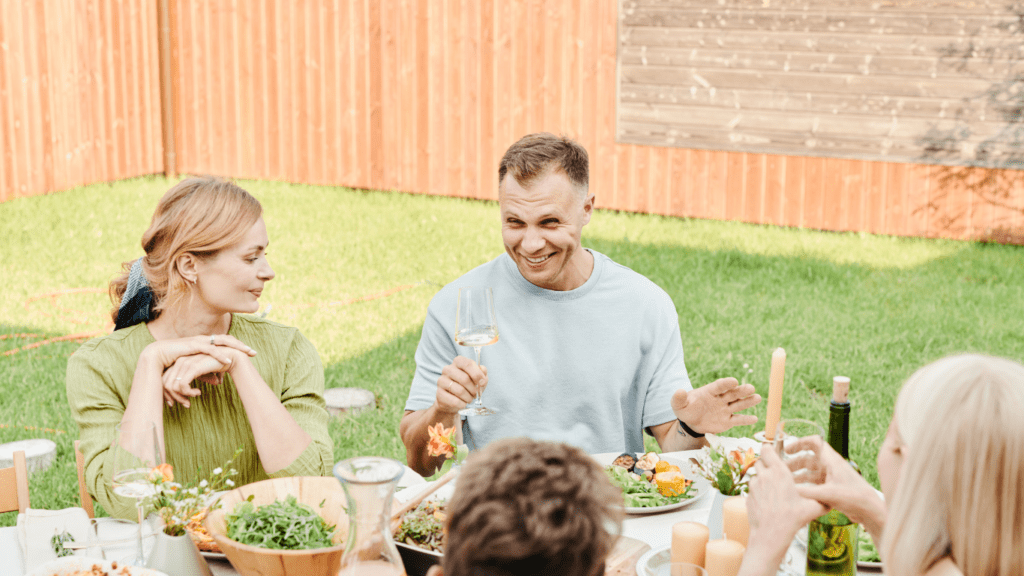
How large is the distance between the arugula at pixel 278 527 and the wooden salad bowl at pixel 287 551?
25 millimetres

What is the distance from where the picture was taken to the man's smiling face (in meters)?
3.08

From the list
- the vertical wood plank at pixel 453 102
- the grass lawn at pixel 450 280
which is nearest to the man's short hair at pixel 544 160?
the grass lawn at pixel 450 280

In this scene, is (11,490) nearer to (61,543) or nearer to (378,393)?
(61,543)

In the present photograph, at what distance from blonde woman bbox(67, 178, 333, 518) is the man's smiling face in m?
0.72

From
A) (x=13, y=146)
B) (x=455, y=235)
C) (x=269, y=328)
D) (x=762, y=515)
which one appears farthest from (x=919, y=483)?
(x=13, y=146)

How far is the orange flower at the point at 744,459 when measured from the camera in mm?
2291

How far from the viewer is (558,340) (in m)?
3.16

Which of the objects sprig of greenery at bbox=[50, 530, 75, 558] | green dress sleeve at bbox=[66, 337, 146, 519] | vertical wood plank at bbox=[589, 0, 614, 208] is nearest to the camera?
sprig of greenery at bbox=[50, 530, 75, 558]

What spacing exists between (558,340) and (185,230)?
45.5 inches

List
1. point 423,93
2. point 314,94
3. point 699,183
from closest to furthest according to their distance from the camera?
point 699,183 < point 423,93 < point 314,94

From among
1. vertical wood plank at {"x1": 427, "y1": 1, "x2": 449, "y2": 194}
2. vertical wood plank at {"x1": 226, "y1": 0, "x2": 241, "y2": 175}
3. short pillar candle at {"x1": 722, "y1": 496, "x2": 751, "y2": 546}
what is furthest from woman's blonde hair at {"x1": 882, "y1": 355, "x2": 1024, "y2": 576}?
vertical wood plank at {"x1": 226, "y1": 0, "x2": 241, "y2": 175}

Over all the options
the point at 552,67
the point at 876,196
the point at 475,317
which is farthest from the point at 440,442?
the point at 552,67

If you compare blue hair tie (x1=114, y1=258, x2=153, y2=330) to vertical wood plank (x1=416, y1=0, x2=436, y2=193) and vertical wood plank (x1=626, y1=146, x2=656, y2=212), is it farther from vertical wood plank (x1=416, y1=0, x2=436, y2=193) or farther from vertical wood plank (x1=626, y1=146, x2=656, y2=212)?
vertical wood plank (x1=416, y1=0, x2=436, y2=193)

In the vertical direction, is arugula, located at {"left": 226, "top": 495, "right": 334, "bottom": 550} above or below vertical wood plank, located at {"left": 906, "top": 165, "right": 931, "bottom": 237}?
above
